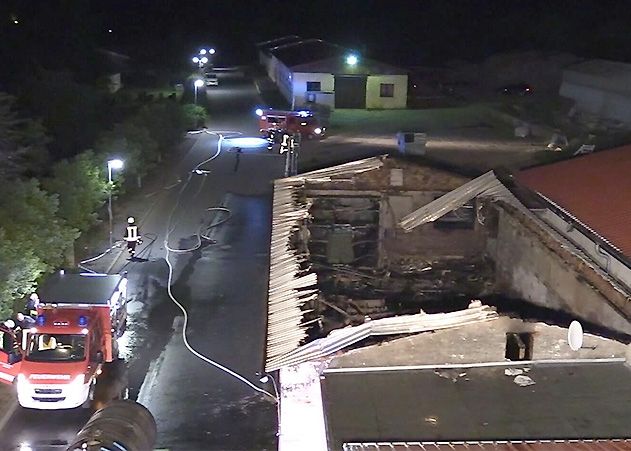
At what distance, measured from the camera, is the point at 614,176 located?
47.1 feet

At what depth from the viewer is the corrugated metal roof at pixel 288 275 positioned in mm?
10250

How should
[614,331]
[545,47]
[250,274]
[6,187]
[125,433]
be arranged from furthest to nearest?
[545,47] → [250,274] → [6,187] → [125,433] → [614,331]

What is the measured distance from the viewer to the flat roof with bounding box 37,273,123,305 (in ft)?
53.2

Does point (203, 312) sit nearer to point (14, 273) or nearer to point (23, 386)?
point (14, 273)

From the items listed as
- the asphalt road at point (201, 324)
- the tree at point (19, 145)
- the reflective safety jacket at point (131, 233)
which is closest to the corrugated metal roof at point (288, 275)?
the asphalt road at point (201, 324)

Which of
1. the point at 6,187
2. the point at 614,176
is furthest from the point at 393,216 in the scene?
the point at 6,187

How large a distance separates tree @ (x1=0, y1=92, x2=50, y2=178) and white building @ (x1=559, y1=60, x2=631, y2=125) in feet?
98.9

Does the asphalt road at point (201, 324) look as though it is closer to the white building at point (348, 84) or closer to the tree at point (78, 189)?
the tree at point (78, 189)

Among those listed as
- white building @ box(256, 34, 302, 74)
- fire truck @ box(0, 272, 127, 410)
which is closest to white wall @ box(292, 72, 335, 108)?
white building @ box(256, 34, 302, 74)

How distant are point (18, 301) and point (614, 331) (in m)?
13.1

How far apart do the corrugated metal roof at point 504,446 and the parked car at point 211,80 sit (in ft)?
210

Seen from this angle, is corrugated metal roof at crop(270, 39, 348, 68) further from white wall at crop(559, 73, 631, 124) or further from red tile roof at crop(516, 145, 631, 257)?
red tile roof at crop(516, 145, 631, 257)

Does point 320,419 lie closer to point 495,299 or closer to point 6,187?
point 495,299

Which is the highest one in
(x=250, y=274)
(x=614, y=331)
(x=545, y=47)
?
(x=545, y=47)
